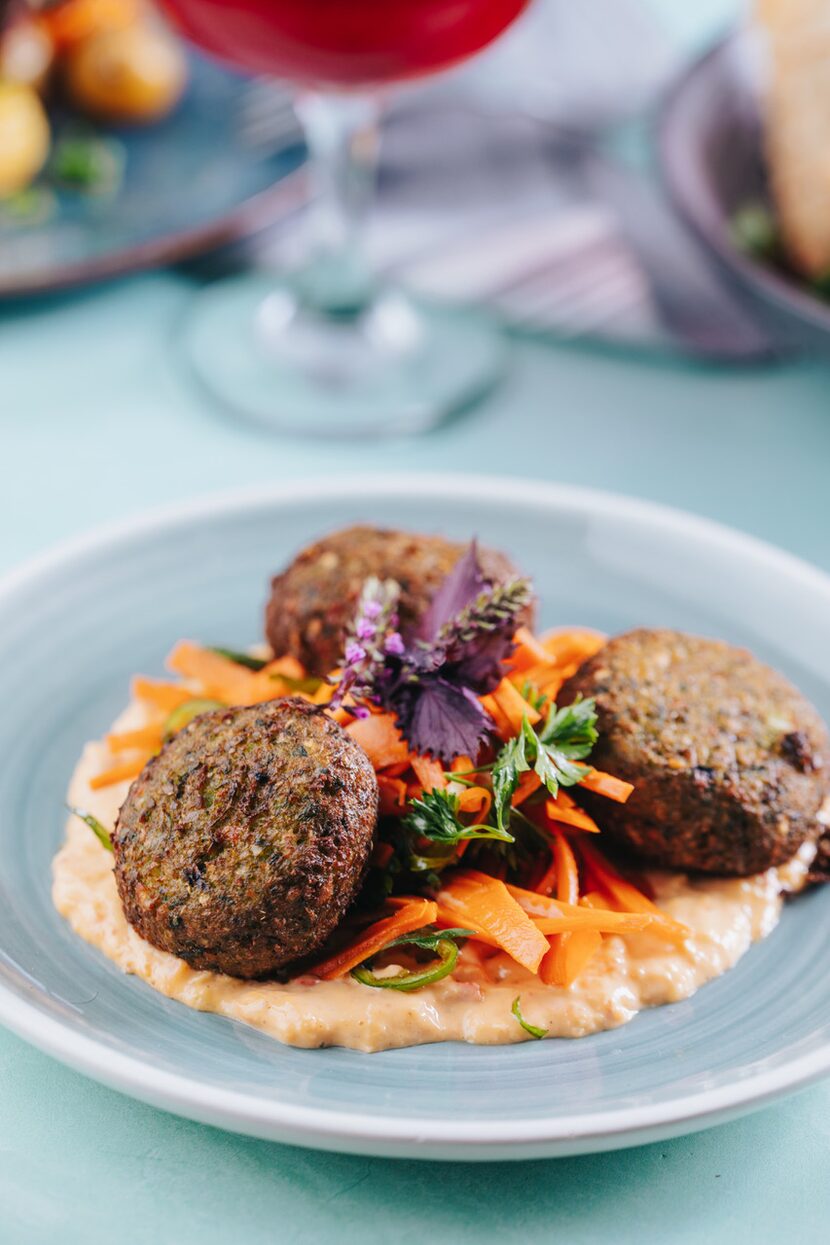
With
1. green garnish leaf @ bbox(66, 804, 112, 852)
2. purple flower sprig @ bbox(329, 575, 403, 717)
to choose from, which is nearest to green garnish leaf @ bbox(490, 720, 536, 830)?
purple flower sprig @ bbox(329, 575, 403, 717)

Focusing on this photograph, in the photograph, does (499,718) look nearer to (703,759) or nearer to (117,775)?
(703,759)

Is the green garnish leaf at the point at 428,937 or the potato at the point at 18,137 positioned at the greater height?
the potato at the point at 18,137

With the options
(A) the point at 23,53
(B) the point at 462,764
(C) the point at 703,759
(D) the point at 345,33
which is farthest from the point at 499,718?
(A) the point at 23,53

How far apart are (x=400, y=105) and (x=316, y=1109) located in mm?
6103

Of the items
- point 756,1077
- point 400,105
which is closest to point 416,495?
point 756,1077

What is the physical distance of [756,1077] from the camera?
8.20 ft

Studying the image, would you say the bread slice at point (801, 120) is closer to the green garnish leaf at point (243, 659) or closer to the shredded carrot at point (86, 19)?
the shredded carrot at point (86, 19)

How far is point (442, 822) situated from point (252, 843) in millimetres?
397

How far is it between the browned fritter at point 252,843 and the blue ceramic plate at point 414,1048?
0.55 feet

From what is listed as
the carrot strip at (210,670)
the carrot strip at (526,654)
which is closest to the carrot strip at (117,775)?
the carrot strip at (210,670)

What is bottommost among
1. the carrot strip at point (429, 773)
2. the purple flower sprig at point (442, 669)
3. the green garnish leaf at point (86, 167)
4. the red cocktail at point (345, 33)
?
the carrot strip at point (429, 773)

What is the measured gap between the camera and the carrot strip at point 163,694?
358 centimetres

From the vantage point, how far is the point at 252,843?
2.81 meters

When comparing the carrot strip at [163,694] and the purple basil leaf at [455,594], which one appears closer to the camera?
the purple basil leaf at [455,594]
